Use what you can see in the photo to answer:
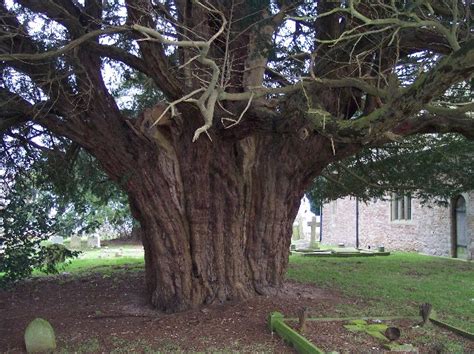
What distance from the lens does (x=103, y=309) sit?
9.28 metres

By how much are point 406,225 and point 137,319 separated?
20839 millimetres

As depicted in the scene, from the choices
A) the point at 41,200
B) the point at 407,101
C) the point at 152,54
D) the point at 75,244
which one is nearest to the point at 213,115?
the point at 152,54

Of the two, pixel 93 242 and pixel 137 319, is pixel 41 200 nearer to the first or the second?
pixel 137 319

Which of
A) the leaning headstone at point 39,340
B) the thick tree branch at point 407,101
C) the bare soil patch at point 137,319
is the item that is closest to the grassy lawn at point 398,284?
the bare soil patch at point 137,319

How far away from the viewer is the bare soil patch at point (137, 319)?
23.3 ft

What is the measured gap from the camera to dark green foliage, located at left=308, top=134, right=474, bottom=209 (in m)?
12.9

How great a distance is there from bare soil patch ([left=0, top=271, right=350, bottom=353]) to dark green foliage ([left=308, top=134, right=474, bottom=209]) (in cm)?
403

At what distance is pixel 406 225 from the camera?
26.7 metres

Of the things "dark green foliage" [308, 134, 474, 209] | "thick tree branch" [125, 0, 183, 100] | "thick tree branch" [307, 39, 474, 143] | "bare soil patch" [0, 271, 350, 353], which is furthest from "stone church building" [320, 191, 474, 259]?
"thick tree branch" [307, 39, 474, 143]

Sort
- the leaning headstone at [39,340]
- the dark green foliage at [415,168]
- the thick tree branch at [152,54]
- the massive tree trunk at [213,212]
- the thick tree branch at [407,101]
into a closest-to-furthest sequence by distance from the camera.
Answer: the thick tree branch at [407,101] → the leaning headstone at [39,340] → the thick tree branch at [152,54] → the massive tree trunk at [213,212] → the dark green foliage at [415,168]

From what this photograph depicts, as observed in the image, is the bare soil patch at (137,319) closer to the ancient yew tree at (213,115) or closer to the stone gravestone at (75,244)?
the ancient yew tree at (213,115)

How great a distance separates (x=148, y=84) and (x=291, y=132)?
5431 mm

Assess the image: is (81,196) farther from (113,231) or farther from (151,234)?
(113,231)

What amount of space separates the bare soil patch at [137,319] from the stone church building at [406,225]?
30.0ft
